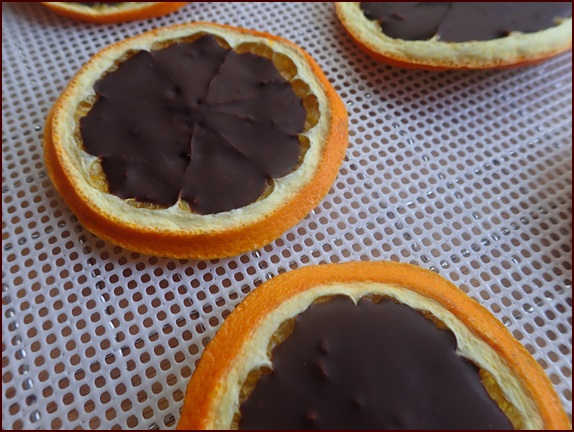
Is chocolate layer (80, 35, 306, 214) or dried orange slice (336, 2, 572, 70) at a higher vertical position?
dried orange slice (336, 2, 572, 70)

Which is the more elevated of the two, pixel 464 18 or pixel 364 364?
pixel 464 18

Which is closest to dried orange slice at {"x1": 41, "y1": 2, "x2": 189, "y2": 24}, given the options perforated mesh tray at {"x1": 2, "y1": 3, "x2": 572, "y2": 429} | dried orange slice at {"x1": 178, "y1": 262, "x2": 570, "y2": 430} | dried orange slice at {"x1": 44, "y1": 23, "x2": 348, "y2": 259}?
perforated mesh tray at {"x1": 2, "y1": 3, "x2": 572, "y2": 429}

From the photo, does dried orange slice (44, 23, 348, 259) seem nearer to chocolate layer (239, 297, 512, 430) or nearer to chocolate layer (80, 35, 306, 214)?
chocolate layer (80, 35, 306, 214)

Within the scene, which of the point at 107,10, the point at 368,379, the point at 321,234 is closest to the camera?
the point at 368,379

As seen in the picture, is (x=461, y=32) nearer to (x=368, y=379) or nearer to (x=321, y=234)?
(x=321, y=234)

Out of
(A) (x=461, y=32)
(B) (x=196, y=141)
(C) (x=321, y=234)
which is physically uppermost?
(A) (x=461, y=32)

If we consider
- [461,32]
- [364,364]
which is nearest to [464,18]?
[461,32]

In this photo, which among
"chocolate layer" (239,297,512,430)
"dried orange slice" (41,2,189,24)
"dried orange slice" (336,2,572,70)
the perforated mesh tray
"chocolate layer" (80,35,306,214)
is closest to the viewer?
"chocolate layer" (239,297,512,430)

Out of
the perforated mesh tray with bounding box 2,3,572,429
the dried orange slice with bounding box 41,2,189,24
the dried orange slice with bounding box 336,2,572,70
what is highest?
the dried orange slice with bounding box 336,2,572,70
